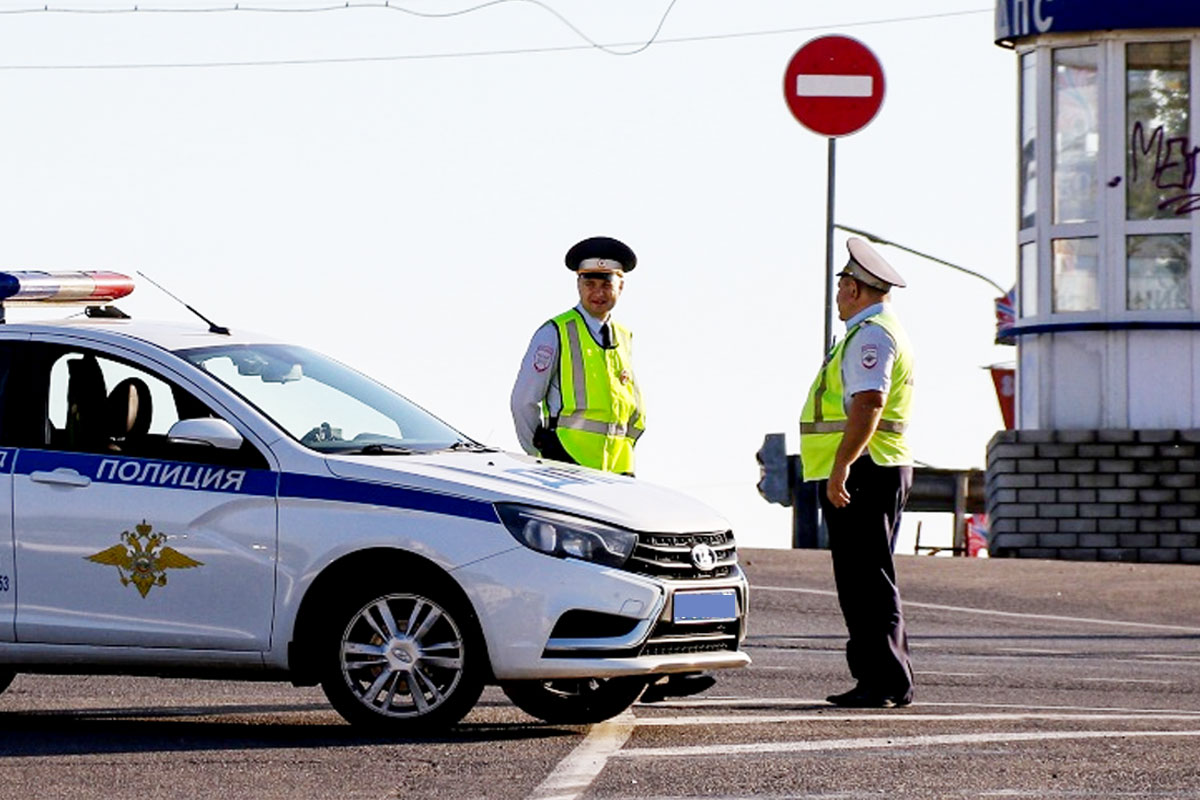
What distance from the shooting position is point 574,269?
12.6 meters

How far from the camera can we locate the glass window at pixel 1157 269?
2400 cm

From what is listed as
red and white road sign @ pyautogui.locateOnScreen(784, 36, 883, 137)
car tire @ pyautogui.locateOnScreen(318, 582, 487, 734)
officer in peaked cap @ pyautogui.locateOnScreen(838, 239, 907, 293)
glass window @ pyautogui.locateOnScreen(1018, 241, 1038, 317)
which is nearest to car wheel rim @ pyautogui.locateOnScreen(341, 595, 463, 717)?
car tire @ pyautogui.locateOnScreen(318, 582, 487, 734)

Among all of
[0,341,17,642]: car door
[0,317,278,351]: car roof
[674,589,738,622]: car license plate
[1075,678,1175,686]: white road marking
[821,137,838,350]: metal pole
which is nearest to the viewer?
[674,589,738,622]: car license plate

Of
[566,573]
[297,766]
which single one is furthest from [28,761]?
[566,573]

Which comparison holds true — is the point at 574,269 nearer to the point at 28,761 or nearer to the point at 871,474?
the point at 871,474

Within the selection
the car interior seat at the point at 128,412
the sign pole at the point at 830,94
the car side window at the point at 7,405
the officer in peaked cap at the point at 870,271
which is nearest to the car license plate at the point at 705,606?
the officer in peaked cap at the point at 870,271

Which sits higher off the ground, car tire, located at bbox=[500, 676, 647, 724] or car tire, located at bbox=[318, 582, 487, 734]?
car tire, located at bbox=[318, 582, 487, 734]

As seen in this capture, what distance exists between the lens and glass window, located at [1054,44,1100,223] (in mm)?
24203

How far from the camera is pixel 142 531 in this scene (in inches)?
430

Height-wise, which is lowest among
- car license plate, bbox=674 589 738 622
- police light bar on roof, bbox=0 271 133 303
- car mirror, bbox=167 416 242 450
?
car license plate, bbox=674 589 738 622

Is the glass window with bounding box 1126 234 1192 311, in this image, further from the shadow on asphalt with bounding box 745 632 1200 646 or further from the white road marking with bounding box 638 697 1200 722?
the white road marking with bounding box 638 697 1200 722

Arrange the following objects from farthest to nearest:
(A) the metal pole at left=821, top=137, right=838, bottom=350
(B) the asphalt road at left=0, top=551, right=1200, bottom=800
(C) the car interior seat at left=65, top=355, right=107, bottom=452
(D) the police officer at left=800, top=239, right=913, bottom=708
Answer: (A) the metal pole at left=821, top=137, right=838, bottom=350 < (D) the police officer at left=800, top=239, right=913, bottom=708 < (C) the car interior seat at left=65, top=355, right=107, bottom=452 < (B) the asphalt road at left=0, top=551, right=1200, bottom=800

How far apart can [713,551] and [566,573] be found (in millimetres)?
760

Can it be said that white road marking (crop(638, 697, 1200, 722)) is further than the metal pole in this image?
No
